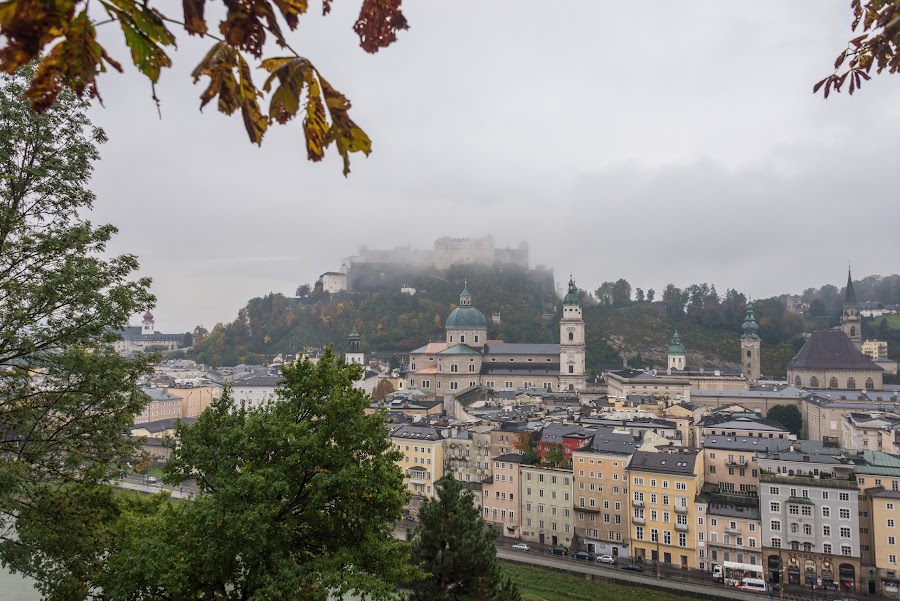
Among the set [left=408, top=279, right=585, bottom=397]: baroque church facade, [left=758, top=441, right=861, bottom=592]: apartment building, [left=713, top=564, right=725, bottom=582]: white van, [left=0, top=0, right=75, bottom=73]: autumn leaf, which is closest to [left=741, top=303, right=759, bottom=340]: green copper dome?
[left=408, top=279, right=585, bottom=397]: baroque church facade

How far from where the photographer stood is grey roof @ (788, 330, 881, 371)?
5441 centimetres

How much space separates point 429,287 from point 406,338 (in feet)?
64.4

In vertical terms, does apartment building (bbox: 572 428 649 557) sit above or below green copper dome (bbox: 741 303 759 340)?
below

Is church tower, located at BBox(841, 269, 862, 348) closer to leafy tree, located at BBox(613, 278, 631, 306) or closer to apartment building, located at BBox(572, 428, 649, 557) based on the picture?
leafy tree, located at BBox(613, 278, 631, 306)

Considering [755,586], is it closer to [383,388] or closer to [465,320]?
[383,388]

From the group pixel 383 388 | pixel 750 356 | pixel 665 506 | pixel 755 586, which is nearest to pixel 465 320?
pixel 383 388

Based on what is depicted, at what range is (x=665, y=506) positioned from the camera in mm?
26219

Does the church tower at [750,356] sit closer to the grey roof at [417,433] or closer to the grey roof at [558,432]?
the grey roof at [558,432]

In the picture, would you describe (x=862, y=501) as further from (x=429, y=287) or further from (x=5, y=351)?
(x=429, y=287)

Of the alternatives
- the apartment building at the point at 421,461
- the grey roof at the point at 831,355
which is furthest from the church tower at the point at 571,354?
the apartment building at the point at 421,461

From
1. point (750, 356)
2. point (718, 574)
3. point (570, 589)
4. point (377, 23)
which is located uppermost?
point (377, 23)

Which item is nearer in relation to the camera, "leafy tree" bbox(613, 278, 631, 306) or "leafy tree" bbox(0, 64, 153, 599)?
"leafy tree" bbox(0, 64, 153, 599)

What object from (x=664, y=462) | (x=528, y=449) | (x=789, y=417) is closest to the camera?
(x=664, y=462)

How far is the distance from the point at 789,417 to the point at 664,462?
21301 mm
